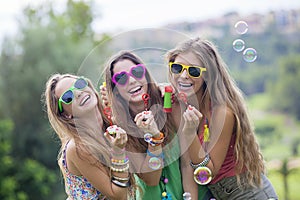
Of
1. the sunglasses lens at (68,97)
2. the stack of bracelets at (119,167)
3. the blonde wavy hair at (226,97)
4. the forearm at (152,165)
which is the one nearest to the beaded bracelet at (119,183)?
the stack of bracelets at (119,167)

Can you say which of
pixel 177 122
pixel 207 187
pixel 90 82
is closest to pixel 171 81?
pixel 177 122

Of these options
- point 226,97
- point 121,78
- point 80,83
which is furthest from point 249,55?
point 80,83

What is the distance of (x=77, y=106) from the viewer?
3.08 m

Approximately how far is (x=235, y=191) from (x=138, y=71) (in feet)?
2.89

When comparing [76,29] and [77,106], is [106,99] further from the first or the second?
[76,29]

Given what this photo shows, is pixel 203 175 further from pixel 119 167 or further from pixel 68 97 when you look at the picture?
pixel 68 97

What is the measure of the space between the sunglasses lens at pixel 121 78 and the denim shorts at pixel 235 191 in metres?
0.78

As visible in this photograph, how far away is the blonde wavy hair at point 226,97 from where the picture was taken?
3.16 m

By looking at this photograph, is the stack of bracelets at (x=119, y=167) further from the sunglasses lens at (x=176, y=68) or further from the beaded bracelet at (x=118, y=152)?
the sunglasses lens at (x=176, y=68)

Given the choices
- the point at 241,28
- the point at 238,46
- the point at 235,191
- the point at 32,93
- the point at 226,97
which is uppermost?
the point at 241,28

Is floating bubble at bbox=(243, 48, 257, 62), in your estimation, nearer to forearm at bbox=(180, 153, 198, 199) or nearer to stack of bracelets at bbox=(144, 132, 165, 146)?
forearm at bbox=(180, 153, 198, 199)

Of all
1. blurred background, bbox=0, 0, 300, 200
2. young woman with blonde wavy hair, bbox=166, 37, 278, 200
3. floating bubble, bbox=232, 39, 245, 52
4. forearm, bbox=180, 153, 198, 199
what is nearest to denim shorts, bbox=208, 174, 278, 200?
young woman with blonde wavy hair, bbox=166, 37, 278, 200

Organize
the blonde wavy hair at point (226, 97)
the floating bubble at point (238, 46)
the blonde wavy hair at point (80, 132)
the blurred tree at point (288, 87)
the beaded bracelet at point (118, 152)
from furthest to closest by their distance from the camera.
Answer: the blurred tree at point (288, 87)
the floating bubble at point (238, 46)
the blonde wavy hair at point (226, 97)
the blonde wavy hair at point (80, 132)
the beaded bracelet at point (118, 152)

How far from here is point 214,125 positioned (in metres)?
3.13
